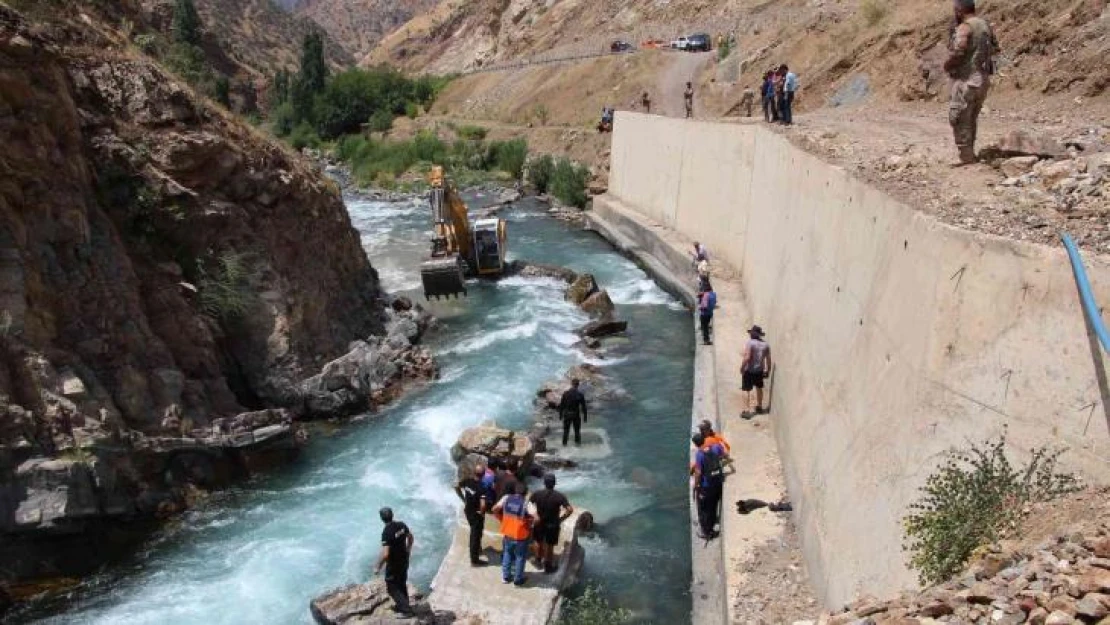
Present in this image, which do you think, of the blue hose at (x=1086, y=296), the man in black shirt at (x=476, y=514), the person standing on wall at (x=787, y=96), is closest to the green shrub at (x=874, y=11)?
the person standing on wall at (x=787, y=96)

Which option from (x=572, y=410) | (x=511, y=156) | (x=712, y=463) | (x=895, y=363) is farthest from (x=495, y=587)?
(x=511, y=156)

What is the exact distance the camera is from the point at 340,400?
15.7 m

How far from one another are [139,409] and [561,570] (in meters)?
6.66

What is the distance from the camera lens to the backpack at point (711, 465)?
10.2 m

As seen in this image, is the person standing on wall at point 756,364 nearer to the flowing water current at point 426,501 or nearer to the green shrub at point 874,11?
the flowing water current at point 426,501

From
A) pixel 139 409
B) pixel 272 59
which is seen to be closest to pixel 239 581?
pixel 139 409

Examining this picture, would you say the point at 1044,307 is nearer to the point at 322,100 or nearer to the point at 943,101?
the point at 943,101

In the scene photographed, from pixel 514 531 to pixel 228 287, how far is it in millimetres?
8295

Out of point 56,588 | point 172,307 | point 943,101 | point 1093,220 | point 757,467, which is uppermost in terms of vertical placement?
point 943,101

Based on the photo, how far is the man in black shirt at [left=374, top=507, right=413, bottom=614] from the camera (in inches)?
358

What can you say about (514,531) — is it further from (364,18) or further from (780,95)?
(364,18)

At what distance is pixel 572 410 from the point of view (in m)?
14.3

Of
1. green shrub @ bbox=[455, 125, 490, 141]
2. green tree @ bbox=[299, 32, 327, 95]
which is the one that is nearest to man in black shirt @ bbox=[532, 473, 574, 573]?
green shrub @ bbox=[455, 125, 490, 141]

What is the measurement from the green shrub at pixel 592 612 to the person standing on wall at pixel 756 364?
4.21m
